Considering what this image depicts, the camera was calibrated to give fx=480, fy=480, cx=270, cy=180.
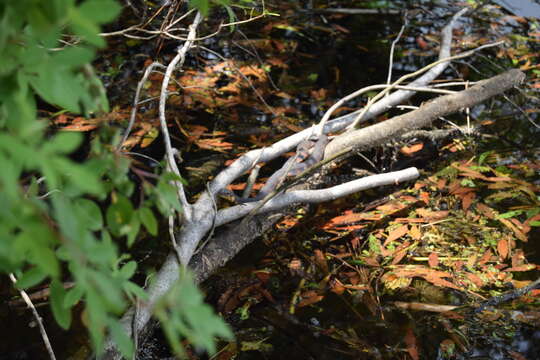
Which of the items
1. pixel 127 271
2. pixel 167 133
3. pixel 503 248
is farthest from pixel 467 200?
pixel 127 271

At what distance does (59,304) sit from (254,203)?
4.50 ft

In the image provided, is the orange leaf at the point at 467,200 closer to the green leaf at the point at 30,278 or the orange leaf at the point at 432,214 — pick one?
the orange leaf at the point at 432,214

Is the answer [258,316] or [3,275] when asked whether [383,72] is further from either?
[3,275]

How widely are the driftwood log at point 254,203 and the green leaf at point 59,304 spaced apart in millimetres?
510

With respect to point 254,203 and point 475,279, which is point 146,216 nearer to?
point 254,203

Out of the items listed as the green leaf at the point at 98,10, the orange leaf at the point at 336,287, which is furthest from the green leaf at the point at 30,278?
the orange leaf at the point at 336,287

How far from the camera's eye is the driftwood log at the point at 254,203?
6.36ft

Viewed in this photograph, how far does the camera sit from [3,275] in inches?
90.0

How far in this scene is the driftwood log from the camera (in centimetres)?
194

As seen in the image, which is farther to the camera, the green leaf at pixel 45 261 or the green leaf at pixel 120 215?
the green leaf at pixel 120 215

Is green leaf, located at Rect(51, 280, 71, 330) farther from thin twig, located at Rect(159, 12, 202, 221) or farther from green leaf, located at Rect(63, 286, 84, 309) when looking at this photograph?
thin twig, located at Rect(159, 12, 202, 221)

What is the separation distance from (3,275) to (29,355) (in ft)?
1.75

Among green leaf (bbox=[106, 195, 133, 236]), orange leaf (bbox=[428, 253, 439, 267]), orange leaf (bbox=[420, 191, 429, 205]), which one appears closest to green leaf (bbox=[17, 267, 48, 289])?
green leaf (bbox=[106, 195, 133, 236])

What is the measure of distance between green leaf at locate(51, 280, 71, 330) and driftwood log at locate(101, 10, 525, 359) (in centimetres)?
51
